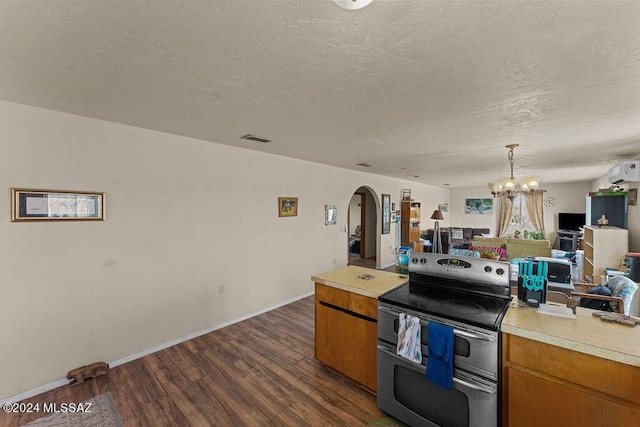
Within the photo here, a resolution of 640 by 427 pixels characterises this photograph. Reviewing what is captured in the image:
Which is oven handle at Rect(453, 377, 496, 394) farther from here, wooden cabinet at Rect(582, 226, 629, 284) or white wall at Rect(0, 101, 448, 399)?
wooden cabinet at Rect(582, 226, 629, 284)

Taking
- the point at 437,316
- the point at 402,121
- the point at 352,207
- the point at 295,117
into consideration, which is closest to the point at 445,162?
the point at 402,121

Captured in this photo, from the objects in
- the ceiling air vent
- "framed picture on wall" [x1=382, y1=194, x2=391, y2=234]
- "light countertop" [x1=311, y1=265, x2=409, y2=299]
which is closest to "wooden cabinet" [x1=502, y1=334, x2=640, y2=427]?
"light countertop" [x1=311, y1=265, x2=409, y2=299]

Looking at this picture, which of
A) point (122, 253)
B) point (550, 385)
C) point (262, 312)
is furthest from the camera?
point (262, 312)

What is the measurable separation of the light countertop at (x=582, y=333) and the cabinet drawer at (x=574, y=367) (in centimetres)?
4

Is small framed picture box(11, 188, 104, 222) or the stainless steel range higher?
small framed picture box(11, 188, 104, 222)

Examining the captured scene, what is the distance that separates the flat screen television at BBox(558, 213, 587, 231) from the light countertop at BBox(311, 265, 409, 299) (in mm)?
8522

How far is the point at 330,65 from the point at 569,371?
6.80 ft

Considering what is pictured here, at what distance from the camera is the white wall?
7.00ft

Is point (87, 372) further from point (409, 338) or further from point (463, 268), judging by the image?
point (463, 268)

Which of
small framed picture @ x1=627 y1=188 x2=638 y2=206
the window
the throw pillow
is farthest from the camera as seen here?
the throw pillow

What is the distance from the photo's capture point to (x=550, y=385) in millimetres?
→ 1354

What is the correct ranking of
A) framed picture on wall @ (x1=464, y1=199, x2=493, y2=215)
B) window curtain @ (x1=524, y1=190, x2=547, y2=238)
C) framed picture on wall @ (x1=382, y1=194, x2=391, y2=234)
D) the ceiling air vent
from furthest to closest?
framed picture on wall @ (x1=464, y1=199, x2=493, y2=215) → window curtain @ (x1=524, y1=190, x2=547, y2=238) → framed picture on wall @ (x1=382, y1=194, x2=391, y2=234) → the ceiling air vent

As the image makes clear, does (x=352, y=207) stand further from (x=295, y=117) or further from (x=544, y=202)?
(x=295, y=117)

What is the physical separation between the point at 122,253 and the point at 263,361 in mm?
1818
